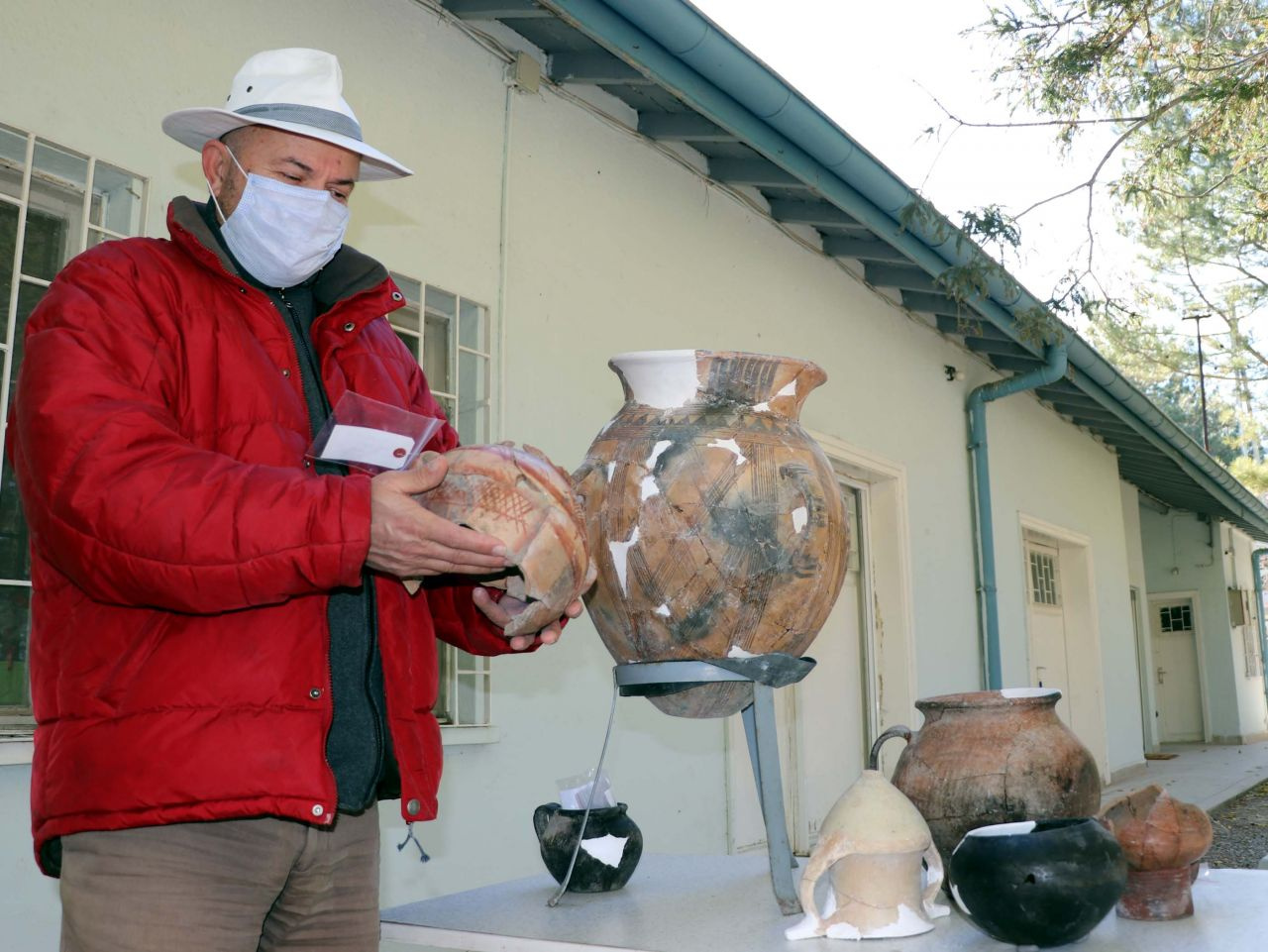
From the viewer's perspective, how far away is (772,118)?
5.07 m

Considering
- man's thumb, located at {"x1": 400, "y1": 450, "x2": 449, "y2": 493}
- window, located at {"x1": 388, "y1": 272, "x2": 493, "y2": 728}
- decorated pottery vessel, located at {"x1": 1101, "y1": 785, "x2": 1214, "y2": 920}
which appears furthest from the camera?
window, located at {"x1": 388, "y1": 272, "x2": 493, "y2": 728}

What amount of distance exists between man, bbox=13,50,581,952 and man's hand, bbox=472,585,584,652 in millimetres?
127

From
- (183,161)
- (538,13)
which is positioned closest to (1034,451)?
(538,13)

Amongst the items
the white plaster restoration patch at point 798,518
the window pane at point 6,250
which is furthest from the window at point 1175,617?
the window pane at point 6,250

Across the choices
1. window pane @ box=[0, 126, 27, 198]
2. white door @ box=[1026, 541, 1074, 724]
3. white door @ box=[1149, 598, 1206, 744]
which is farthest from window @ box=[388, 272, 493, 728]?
white door @ box=[1149, 598, 1206, 744]

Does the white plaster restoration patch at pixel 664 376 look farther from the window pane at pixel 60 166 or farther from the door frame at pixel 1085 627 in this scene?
the door frame at pixel 1085 627

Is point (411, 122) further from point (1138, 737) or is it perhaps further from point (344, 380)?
point (1138, 737)

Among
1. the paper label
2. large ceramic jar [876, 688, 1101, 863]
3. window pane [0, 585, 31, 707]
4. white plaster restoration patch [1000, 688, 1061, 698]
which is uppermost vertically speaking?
the paper label

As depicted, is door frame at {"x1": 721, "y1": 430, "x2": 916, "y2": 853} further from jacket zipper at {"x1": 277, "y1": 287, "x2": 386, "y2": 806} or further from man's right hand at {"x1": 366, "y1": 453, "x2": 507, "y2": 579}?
man's right hand at {"x1": 366, "y1": 453, "x2": 507, "y2": 579}

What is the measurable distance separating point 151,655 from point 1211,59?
19.9ft

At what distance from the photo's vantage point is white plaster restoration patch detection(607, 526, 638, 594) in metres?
2.20

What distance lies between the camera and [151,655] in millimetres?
1627

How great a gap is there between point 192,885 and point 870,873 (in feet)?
3.67

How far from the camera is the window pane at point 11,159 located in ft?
9.45
